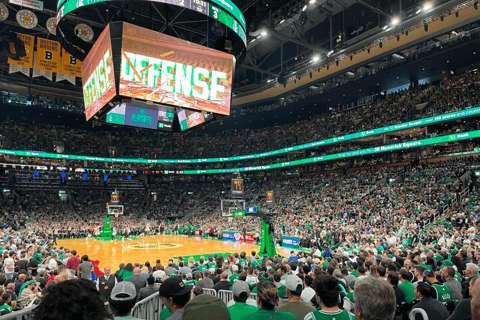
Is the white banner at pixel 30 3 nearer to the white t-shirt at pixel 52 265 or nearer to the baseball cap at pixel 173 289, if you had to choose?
the white t-shirt at pixel 52 265

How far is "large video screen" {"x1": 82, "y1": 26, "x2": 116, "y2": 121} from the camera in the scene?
1223cm

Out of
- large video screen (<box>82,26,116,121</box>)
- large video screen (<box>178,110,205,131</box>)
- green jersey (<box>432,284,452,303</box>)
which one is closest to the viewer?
green jersey (<box>432,284,452,303</box>)

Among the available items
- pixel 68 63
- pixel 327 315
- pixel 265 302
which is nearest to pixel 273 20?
pixel 68 63

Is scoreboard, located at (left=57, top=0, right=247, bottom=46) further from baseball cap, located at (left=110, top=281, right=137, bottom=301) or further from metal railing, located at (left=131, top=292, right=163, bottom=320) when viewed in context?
baseball cap, located at (left=110, top=281, right=137, bottom=301)

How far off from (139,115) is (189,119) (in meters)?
2.42

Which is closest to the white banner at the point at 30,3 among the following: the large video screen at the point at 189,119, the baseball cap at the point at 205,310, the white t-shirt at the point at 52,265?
the large video screen at the point at 189,119

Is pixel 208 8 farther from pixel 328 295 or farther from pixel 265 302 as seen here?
pixel 328 295

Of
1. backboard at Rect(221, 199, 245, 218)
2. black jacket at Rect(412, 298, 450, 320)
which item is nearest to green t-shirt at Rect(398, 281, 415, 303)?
black jacket at Rect(412, 298, 450, 320)

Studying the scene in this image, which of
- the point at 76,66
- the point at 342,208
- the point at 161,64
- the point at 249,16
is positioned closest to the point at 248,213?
the point at 161,64

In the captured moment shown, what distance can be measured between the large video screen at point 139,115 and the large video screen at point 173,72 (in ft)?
8.95

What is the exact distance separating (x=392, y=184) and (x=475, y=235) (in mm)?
14347

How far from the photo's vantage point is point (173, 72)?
42.4ft

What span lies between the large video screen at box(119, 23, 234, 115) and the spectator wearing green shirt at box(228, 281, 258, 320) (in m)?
9.79

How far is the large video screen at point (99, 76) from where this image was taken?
40.1ft
